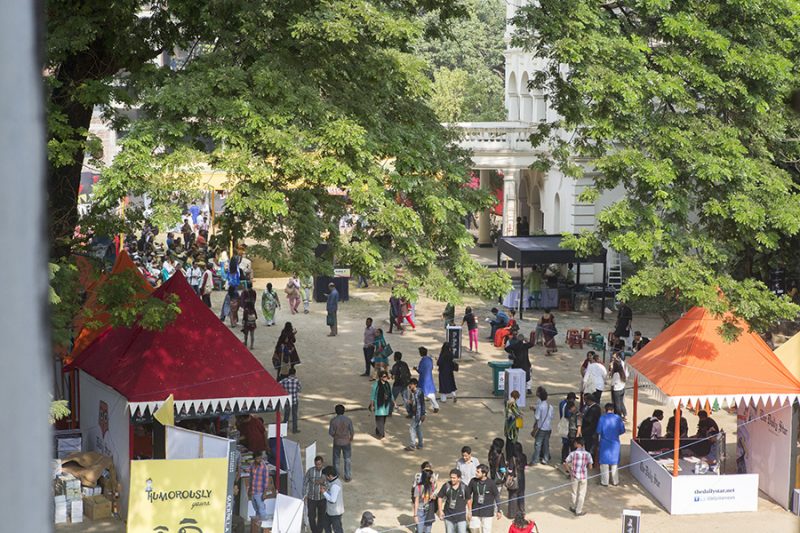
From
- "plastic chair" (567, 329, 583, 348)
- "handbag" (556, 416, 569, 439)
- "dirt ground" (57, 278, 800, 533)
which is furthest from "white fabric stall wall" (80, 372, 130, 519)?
"plastic chair" (567, 329, 583, 348)

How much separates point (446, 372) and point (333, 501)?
24.1ft

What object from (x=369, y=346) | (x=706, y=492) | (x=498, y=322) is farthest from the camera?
(x=498, y=322)

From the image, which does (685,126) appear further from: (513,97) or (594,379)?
(513,97)

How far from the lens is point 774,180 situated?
16.1 metres

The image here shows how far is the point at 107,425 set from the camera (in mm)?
16328

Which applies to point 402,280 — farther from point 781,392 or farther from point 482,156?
point 482,156

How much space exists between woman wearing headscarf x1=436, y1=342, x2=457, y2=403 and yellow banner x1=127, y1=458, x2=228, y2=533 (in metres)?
8.37

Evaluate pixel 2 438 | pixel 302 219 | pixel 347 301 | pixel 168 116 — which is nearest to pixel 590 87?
pixel 302 219

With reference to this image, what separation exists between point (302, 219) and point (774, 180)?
715 centimetres

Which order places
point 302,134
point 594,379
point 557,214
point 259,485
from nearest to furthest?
point 302,134
point 259,485
point 594,379
point 557,214

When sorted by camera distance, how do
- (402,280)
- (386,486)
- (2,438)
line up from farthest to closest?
(386,486), (402,280), (2,438)

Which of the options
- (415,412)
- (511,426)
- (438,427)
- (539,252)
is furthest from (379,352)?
(539,252)

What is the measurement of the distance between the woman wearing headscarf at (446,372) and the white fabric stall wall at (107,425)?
22.8 feet

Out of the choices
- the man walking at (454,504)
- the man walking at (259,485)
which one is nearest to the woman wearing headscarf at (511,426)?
the man walking at (454,504)
